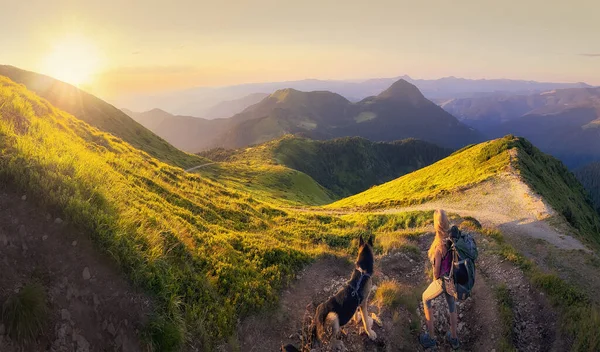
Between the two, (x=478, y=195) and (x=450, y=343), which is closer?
(x=450, y=343)

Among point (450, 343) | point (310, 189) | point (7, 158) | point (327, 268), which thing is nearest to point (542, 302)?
point (450, 343)

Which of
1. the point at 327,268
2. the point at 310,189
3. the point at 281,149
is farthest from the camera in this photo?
the point at 281,149

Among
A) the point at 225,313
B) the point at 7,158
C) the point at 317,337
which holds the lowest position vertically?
the point at 317,337

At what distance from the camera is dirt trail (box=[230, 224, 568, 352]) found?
8.50 metres

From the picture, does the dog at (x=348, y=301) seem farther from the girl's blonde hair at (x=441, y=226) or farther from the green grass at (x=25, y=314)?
the green grass at (x=25, y=314)

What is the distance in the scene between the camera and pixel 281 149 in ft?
628

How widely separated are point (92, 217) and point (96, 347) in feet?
8.08

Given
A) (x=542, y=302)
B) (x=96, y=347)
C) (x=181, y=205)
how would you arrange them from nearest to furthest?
(x=96, y=347), (x=542, y=302), (x=181, y=205)

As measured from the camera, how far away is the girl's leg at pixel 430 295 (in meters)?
8.39

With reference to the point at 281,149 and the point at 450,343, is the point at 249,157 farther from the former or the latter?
the point at 450,343

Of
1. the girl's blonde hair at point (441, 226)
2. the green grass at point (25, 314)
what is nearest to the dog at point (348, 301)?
the girl's blonde hair at point (441, 226)

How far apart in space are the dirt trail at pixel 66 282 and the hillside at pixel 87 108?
270ft

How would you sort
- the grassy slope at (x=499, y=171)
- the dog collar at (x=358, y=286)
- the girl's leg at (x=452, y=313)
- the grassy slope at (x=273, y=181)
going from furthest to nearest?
1. the grassy slope at (x=273, y=181)
2. the grassy slope at (x=499, y=171)
3. the girl's leg at (x=452, y=313)
4. the dog collar at (x=358, y=286)

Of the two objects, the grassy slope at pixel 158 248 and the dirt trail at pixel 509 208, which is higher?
the grassy slope at pixel 158 248
